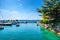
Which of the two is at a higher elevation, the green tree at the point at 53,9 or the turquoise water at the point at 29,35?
the green tree at the point at 53,9

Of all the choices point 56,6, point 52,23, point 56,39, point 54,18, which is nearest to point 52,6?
point 56,6

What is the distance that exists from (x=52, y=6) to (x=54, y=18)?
3148 mm

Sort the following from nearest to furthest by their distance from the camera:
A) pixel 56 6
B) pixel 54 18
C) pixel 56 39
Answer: pixel 56 39 → pixel 56 6 → pixel 54 18

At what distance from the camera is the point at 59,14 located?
3225cm

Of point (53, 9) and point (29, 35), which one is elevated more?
point (53, 9)

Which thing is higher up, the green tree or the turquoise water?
the green tree

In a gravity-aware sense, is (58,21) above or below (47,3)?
below

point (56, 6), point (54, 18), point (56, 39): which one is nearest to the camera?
point (56, 39)

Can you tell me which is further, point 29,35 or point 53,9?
point 53,9

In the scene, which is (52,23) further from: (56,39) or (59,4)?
(56,39)

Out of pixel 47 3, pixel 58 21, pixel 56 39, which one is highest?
pixel 47 3

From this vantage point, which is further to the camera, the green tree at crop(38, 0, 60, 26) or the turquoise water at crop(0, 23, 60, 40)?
the green tree at crop(38, 0, 60, 26)

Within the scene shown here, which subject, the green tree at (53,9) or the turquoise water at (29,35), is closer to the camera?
the turquoise water at (29,35)

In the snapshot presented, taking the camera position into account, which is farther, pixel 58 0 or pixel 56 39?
pixel 58 0
